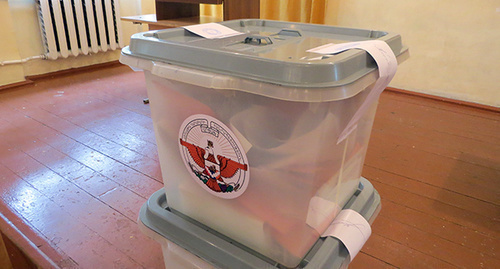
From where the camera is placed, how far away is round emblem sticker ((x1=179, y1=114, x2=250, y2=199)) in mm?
492

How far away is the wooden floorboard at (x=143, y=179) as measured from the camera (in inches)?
40.5

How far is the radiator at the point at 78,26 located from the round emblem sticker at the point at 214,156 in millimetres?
2575

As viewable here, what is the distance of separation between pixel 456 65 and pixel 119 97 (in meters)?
2.22

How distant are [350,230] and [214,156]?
0.83 feet

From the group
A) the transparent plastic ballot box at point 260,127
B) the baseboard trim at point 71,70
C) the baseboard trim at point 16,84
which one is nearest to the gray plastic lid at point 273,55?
the transparent plastic ballot box at point 260,127

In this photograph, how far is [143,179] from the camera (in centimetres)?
138

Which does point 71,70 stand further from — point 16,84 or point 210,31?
point 210,31

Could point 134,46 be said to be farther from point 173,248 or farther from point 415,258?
point 415,258

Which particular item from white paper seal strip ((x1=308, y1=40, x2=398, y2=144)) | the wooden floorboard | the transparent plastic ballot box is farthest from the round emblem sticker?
the wooden floorboard

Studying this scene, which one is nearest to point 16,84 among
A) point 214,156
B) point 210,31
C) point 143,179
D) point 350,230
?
point 143,179

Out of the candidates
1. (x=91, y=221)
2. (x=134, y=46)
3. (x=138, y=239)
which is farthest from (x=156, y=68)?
(x=91, y=221)

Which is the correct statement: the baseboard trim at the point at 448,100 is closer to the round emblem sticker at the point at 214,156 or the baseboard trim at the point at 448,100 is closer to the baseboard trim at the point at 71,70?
the round emblem sticker at the point at 214,156

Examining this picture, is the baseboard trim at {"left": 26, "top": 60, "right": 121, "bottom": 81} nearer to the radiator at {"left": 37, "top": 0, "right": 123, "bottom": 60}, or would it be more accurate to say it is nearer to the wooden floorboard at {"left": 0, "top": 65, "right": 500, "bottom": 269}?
the radiator at {"left": 37, "top": 0, "right": 123, "bottom": 60}

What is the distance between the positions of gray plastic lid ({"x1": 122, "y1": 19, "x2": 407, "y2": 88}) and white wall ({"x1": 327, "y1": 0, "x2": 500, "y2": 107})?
6.17ft
